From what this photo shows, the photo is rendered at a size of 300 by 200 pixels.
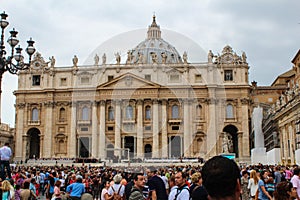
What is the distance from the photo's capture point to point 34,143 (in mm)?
59812

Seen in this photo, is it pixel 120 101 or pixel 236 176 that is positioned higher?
pixel 120 101

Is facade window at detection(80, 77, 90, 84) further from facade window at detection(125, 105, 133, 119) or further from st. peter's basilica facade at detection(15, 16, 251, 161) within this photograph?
facade window at detection(125, 105, 133, 119)

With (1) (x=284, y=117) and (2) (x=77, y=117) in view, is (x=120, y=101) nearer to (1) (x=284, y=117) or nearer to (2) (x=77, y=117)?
(2) (x=77, y=117)

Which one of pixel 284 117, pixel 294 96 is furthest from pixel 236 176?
pixel 284 117

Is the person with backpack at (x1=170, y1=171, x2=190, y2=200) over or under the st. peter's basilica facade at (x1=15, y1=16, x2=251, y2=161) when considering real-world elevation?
under

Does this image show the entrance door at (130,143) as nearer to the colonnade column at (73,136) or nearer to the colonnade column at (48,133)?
the colonnade column at (73,136)

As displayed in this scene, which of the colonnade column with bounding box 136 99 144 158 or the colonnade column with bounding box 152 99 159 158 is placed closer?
the colonnade column with bounding box 152 99 159 158

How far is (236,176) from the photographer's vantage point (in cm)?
250

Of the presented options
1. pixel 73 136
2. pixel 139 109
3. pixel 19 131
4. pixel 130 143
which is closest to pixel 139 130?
pixel 139 109

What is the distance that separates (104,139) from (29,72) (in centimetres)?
1511

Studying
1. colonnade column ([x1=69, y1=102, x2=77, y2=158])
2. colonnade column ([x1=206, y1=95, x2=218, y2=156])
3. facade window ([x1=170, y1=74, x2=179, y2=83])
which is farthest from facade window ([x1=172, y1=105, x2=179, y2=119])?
colonnade column ([x1=69, y1=102, x2=77, y2=158])

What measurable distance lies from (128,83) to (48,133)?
43.0 feet

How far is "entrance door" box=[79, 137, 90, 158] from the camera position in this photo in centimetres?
5538

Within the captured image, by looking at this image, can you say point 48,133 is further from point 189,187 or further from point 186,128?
point 189,187
